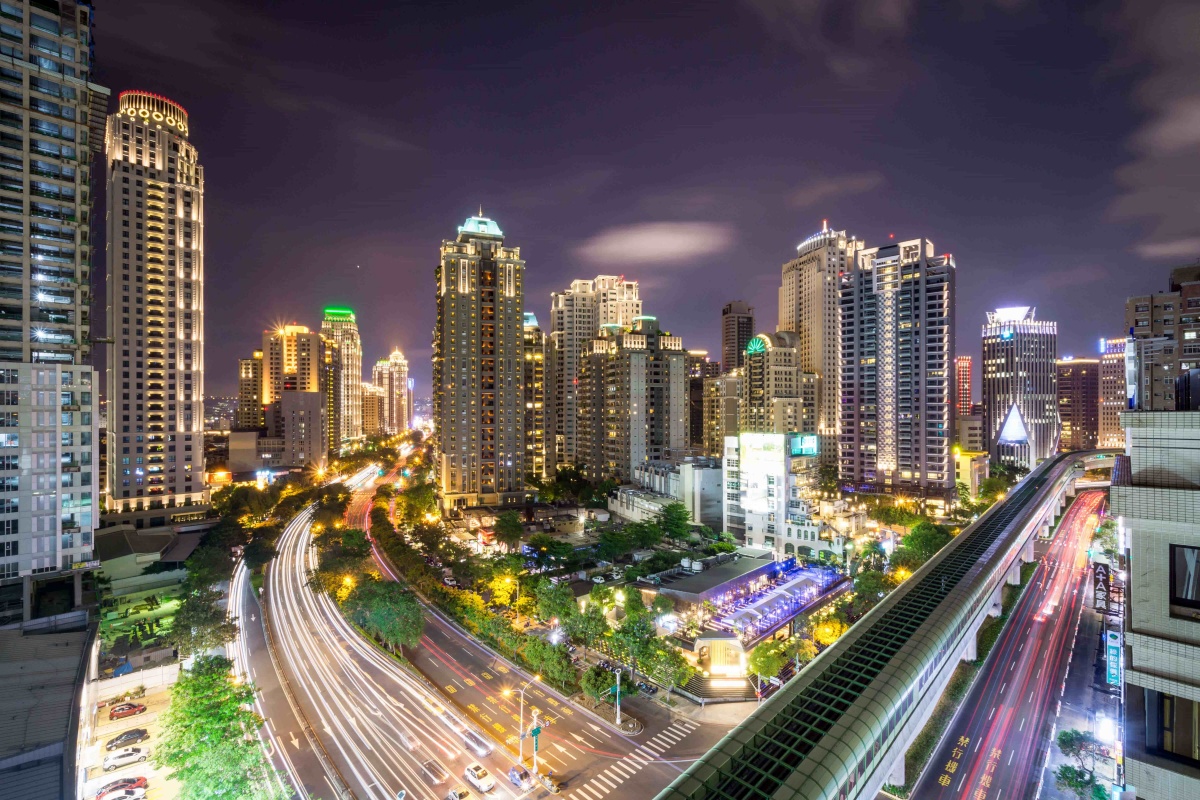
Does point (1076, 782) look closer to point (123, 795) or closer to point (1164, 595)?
point (1164, 595)

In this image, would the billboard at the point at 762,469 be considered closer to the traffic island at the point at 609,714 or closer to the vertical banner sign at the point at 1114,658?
the vertical banner sign at the point at 1114,658

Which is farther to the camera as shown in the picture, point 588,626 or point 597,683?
point 588,626

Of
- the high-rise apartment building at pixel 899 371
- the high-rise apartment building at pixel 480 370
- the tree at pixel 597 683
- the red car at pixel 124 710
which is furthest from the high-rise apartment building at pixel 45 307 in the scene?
the high-rise apartment building at pixel 899 371

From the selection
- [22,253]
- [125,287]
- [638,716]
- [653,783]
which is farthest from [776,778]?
[125,287]

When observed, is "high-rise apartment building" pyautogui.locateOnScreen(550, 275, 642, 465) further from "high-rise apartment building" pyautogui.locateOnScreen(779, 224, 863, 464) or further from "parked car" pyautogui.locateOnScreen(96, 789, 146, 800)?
"parked car" pyautogui.locateOnScreen(96, 789, 146, 800)

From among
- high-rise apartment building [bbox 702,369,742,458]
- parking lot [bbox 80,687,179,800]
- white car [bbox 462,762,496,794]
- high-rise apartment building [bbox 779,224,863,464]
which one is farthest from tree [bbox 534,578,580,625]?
high-rise apartment building [bbox 779,224,863,464]

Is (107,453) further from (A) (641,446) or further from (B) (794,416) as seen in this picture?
(B) (794,416)

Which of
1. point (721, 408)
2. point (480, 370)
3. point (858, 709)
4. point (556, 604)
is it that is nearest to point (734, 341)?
point (721, 408)
